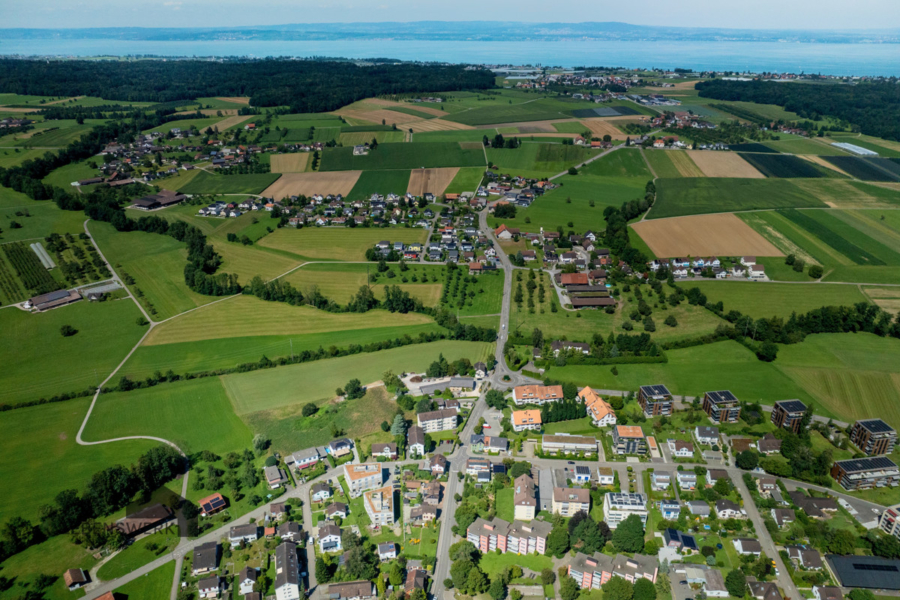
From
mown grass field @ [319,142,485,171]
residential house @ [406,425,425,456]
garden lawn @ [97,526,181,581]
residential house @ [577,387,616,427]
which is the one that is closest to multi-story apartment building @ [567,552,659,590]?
residential house @ [577,387,616,427]

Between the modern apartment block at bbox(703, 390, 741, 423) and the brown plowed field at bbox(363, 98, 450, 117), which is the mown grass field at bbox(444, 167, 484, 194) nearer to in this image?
the brown plowed field at bbox(363, 98, 450, 117)

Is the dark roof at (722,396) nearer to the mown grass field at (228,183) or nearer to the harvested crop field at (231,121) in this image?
the mown grass field at (228,183)

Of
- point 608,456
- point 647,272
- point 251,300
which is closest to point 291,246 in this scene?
point 251,300

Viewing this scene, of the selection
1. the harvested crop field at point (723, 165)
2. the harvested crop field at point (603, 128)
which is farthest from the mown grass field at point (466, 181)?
the harvested crop field at point (723, 165)

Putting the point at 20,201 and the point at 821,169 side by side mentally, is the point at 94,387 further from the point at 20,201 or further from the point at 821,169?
the point at 821,169

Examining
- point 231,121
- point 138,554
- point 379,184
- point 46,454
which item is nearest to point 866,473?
point 138,554

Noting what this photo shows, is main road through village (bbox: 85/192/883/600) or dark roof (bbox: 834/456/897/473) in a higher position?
dark roof (bbox: 834/456/897/473)
